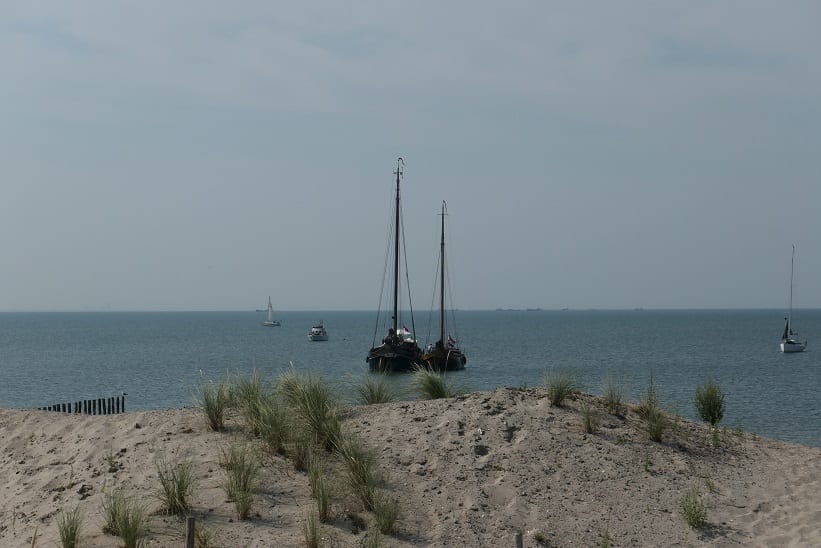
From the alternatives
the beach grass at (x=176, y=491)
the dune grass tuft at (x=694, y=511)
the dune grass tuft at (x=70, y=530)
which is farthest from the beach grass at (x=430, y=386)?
the dune grass tuft at (x=70, y=530)

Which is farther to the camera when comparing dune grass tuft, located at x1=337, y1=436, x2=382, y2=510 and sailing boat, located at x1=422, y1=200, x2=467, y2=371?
sailing boat, located at x1=422, y1=200, x2=467, y2=371

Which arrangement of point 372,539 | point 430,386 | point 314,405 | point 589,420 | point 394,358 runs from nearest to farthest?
point 372,539 → point 314,405 → point 589,420 → point 430,386 → point 394,358

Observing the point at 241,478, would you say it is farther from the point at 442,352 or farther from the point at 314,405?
the point at 442,352

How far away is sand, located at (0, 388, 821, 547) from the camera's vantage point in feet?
34.2

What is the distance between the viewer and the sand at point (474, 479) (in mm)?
10414

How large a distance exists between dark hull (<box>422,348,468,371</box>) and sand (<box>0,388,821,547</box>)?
35.9 metres

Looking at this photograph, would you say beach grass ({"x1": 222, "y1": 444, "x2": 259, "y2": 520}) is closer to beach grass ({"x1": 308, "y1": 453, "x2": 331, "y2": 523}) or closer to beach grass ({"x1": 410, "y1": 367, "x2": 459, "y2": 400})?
beach grass ({"x1": 308, "y1": 453, "x2": 331, "y2": 523})

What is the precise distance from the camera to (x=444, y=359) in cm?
5375

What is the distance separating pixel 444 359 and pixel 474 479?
4234 centimetres

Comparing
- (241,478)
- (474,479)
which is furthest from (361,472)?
(474,479)

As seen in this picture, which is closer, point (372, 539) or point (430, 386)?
point (372, 539)

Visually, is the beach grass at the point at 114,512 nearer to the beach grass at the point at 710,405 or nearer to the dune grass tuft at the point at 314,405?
the dune grass tuft at the point at 314,405

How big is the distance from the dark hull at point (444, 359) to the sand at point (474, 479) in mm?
35911

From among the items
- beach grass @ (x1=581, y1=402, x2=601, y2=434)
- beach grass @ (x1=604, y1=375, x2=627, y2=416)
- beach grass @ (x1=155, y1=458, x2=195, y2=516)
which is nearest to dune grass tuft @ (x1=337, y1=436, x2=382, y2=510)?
beach grass @ (x1=155, y1=458, x2=195, y2=516)
